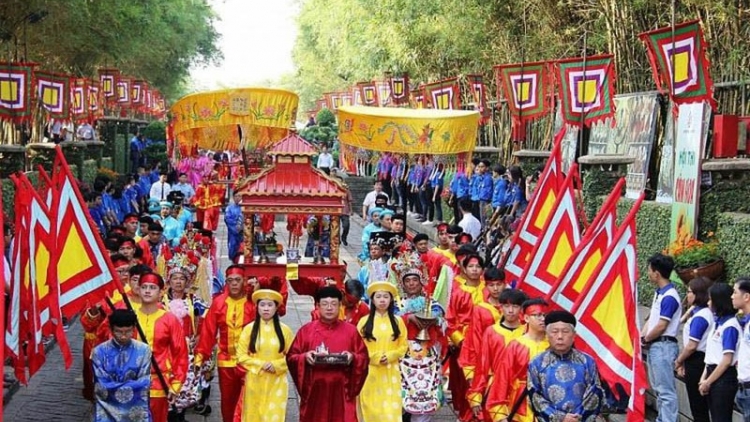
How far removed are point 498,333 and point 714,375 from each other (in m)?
1.62

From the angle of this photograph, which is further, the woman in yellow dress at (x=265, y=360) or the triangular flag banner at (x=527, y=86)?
the triangular flag banner at (x=527, y=86)

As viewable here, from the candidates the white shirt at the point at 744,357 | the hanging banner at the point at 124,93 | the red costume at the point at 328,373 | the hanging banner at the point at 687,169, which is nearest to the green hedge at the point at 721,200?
the hanging banner at the point at 687,169

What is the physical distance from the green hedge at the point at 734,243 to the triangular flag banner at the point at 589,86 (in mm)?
3459

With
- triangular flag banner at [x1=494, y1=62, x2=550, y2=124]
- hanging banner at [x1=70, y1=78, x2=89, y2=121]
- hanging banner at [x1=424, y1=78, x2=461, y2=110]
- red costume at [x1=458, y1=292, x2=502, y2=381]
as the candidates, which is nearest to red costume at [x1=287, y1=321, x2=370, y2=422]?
red costume at [x1=458, y1=292, x2=502, y2=381]

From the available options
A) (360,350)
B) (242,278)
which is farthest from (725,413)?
(242,278)

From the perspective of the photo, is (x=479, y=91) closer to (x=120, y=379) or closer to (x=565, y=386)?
(x=120, y=379)

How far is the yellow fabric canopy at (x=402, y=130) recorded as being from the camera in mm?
14703

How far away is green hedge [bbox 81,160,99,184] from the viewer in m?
29.3

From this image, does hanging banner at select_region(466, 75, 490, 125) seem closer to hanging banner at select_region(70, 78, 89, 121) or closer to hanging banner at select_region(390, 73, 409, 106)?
hanging banner at select_region(390, 73, 409, 106)

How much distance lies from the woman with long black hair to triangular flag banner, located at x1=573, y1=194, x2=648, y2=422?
99cm

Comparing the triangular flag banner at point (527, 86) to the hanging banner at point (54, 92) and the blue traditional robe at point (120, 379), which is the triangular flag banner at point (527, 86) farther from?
the blue traditional robe at point (120, 379)

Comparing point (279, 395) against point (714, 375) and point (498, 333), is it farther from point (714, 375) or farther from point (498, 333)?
point (714, 375)

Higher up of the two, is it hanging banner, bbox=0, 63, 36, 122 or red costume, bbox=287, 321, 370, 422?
hanging banner, bbox=0, 63, 36, 122

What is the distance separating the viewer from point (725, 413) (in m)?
9.34
